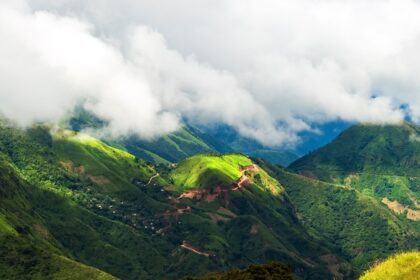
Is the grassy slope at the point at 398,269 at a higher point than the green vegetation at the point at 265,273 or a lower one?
higher

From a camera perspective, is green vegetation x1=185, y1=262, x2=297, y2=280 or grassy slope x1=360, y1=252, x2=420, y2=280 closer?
grassy slope x1=360, y1=252, x2=420, y2=280

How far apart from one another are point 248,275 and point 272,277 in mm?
5357

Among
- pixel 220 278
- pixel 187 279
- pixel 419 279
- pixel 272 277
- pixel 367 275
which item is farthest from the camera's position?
pixel 187 279

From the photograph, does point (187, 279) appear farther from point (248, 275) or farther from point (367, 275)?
point (367, 275)

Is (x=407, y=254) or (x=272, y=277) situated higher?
(x=407, y=254)

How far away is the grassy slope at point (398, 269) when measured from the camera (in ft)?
162

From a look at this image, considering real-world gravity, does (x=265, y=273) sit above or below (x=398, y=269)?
below

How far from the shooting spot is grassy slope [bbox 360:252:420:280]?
4934 centimetres

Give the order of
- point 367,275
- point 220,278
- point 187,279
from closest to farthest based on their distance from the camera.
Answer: point 367,275, point 220,278, point 187,279

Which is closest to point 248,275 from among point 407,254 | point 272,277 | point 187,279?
point 272,277

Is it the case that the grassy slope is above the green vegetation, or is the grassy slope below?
above

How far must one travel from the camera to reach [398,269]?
50.4 m

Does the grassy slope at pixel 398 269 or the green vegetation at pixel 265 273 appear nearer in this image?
the grassy slope at pixel 398 269

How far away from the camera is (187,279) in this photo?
139 m
